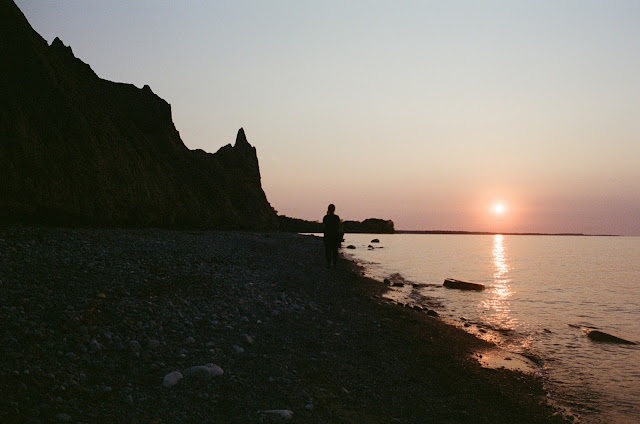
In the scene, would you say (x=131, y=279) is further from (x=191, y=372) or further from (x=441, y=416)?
(x=441, y=416)

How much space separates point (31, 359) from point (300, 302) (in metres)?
8.70

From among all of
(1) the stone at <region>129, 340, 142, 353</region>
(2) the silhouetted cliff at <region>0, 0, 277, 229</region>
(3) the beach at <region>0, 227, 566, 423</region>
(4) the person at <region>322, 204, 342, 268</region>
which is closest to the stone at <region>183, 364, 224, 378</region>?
(3) the beach at <region>0, 227, 566, 423</region>

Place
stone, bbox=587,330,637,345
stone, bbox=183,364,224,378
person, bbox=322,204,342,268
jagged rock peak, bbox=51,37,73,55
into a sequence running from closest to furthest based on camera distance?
stone, bbox=183,364,224,378 → stone, bbox=587,330,637,345 → person, bbox=322,204,342,268 → jagged rock peak, bbox=51,37,73,55

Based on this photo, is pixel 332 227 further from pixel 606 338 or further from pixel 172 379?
pixel 172 379

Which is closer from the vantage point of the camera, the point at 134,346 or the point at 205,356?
the point at 134,346

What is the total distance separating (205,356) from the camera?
750 centimetres

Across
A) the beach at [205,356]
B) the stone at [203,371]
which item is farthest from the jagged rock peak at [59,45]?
the stone at [203,371]

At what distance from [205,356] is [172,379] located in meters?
1.21

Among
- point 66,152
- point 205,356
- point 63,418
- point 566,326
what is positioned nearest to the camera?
point 63,418

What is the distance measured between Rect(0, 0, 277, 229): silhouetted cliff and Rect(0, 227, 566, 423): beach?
644 centimetres

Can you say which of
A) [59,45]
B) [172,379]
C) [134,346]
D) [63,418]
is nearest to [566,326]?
[172,379]

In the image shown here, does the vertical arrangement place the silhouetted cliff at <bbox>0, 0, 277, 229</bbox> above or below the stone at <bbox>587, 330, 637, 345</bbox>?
above

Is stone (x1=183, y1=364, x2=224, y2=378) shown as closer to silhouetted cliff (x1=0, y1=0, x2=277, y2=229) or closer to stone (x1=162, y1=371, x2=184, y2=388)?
stone (x1=162, y1=371, x2=184, y2=388)

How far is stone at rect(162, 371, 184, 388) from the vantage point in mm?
6213
